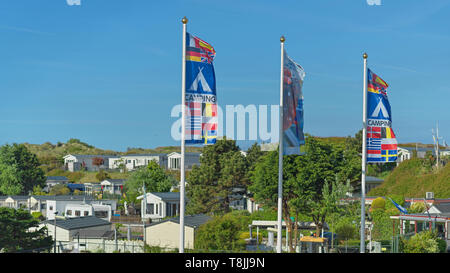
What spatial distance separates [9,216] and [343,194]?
2107 centimetres

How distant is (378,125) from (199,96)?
8.07m

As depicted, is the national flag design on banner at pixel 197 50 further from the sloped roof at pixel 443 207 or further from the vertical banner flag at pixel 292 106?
the sloped roof at pixel 443 207

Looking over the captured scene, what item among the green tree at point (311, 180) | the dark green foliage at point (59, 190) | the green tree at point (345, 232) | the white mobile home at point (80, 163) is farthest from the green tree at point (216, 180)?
the white mobile home at point (80, 163)

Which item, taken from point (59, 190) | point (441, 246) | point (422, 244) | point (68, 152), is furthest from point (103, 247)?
point (68, 152)

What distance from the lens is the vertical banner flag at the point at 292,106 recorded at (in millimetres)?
19797

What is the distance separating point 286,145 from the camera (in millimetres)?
19750

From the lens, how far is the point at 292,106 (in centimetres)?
2011

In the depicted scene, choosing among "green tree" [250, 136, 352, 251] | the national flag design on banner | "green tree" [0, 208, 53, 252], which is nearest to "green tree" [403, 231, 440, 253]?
"green tree" [250, 136, 352, 251]

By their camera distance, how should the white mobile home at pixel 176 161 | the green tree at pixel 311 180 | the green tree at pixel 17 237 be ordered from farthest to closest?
1. the white mobile home at pixel 176 161
2. the green tree at pixel 311 180
3. the green tree at pixel 17 237

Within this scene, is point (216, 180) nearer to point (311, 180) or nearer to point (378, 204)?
point (378, 204)

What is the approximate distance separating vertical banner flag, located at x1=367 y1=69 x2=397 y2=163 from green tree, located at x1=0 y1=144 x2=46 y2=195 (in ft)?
220

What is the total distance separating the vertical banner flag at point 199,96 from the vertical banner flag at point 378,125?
7152mm
